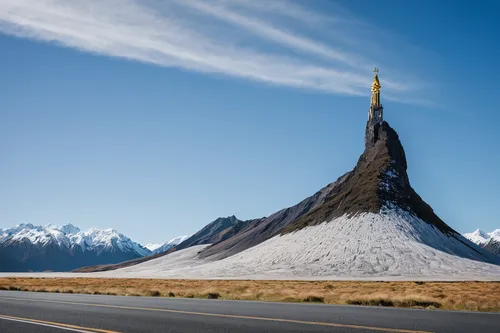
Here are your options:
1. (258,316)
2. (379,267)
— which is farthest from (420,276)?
(258,316)

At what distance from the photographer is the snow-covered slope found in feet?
451

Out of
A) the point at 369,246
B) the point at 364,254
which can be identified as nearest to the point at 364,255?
the point at 364,254

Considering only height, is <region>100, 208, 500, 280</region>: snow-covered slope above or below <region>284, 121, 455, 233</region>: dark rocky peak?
below

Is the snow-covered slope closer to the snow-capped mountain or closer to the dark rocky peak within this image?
the snow-capped mountain

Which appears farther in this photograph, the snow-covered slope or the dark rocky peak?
the dark rocky peak

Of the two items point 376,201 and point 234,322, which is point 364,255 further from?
point 234,322

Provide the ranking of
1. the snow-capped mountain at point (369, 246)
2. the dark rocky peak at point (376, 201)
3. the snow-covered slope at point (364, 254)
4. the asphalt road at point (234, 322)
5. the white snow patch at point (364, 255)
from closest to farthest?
the asphalt road at point (234, 322), the white snow patch at point (364, 255), the snow-covered slope at point (364, 254), the snow-capped mountain at point (369, 246), the dark rocky peak at point (376, 201)

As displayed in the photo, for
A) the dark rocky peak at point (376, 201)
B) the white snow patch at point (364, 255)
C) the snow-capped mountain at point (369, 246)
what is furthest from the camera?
the dark rocky peak at point (376, 201)

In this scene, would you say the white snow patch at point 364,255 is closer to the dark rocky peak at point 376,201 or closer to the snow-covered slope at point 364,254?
the snow-covered slope at point 364,254

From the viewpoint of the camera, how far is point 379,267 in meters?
140

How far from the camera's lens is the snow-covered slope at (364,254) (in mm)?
137363

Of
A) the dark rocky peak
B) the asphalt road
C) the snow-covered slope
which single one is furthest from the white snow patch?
the asphalt road

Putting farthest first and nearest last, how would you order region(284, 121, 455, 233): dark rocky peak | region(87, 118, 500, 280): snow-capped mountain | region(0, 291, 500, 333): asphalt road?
region(284, 121, 455, 233): dark rocky peak
region(87, 118, 500, 280): snow-capped mountain
region(0, 291, 500, 333): asphalt road

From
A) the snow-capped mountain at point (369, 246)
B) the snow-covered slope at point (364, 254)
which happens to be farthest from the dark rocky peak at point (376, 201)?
the snow-covered slope at point (364, 254)
